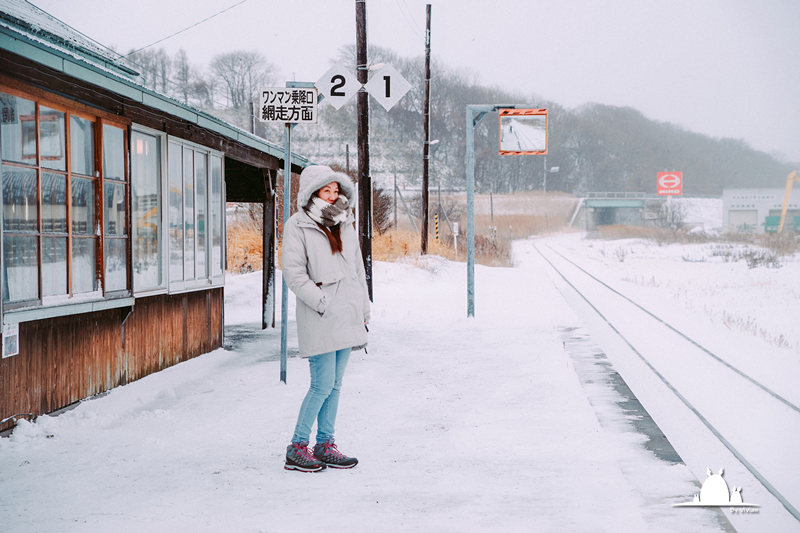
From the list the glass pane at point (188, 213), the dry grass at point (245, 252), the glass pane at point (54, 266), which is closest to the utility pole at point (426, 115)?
the dry grass at point (245, 252)

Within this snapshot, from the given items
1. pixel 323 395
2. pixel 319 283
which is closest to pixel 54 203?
pixel 319 283

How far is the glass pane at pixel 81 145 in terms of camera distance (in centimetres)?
582

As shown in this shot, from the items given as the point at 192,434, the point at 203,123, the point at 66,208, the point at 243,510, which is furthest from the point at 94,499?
the point at 203,123

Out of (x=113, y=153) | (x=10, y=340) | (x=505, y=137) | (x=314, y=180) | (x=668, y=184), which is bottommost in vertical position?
(x=10, y=340)

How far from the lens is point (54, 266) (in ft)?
18.2

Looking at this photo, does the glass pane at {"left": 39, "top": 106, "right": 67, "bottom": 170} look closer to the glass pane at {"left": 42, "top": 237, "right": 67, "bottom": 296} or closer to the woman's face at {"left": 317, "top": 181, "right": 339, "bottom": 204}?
the glass pane at {"left": 42, "top": 237, "right": 67, "bottom": 296}

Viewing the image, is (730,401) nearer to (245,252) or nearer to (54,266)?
(54,266)

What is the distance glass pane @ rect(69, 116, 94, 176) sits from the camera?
5.82 m

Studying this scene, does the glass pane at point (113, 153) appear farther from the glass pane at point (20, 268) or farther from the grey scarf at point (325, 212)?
the grey scarf at point (325, 212)

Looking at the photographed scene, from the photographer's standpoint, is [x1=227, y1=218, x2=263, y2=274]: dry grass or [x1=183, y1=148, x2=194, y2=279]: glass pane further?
[x1=227, y1=218, x2=263, y2=274]: dry grass

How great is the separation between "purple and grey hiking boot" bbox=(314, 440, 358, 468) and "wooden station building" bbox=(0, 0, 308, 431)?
8.06 ft

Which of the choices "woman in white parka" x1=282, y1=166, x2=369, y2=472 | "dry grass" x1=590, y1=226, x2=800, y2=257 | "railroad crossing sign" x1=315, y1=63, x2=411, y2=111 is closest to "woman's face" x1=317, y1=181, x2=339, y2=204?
"woman in white parka" x1=282, y1=166, x2=369, y2=472

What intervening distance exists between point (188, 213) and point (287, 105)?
2276 mm

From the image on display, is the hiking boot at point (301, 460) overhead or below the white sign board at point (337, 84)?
below
